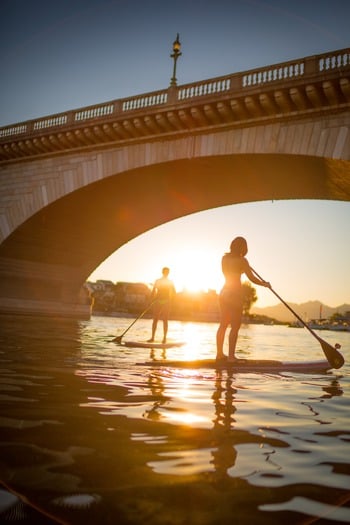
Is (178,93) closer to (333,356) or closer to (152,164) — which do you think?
(152,164)

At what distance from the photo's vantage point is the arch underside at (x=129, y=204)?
19453mm

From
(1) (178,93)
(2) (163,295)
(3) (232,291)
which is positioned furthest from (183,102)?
(3) (232,291)

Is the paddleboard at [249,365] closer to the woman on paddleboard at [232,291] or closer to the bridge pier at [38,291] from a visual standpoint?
the woman on paddleboard at [232,291]

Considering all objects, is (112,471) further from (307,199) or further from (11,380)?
(307,199)

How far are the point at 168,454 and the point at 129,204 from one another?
2421 centimetres

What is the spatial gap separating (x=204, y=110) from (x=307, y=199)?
25.8 ft

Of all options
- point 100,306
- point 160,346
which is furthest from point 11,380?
point 100,306

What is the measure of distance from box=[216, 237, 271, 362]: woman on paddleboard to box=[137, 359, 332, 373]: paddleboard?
0.14 metres

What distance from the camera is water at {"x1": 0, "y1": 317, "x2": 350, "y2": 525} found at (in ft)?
6.24

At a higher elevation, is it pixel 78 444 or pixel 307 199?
pixel 307 199

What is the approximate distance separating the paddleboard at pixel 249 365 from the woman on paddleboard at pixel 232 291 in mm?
139

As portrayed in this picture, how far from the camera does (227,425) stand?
3414mm

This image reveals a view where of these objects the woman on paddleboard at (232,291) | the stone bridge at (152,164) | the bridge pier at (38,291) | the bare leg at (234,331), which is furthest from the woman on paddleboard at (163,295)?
the bridge pier at (38,291)

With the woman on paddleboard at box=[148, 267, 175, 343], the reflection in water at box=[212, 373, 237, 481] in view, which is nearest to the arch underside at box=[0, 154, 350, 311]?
the woman on paddleboard at box=[148, 267, 175, 343]
